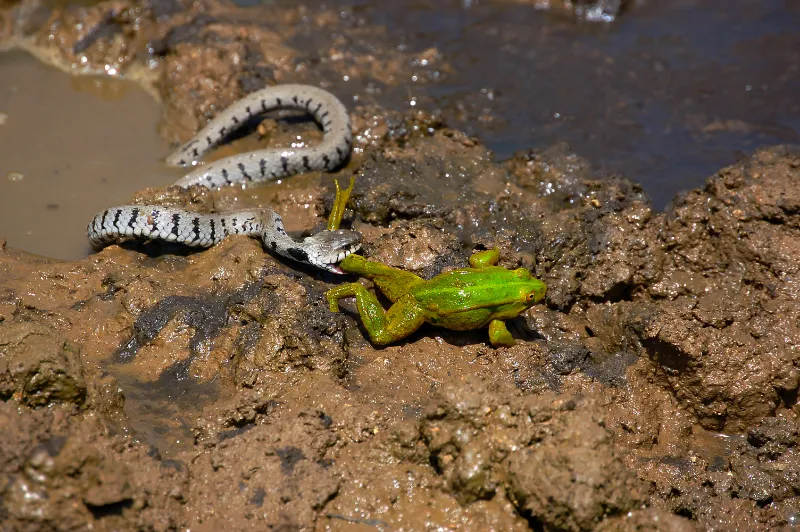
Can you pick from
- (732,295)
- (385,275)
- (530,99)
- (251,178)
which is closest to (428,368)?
(385,275)

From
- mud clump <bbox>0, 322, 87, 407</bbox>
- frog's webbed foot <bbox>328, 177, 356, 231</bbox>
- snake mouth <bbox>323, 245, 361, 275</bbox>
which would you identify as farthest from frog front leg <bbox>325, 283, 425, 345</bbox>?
mud clump <bbox>0, 322, 87, 407</bbox>

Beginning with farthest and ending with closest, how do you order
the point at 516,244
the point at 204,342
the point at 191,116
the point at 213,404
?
the point at 191,116, the point at 516,244, the point at 204,342, the point at 213,404

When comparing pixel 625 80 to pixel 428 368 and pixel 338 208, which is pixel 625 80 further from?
pixel 428 368

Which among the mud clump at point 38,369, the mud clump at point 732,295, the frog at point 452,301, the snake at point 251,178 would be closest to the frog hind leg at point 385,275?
the frog at point 452,301

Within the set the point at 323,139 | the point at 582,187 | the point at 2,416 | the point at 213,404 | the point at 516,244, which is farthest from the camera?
the point at 323,139

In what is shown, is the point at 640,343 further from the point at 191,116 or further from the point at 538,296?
the point at 191,116

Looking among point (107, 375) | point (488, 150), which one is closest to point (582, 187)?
point (488, 150)
